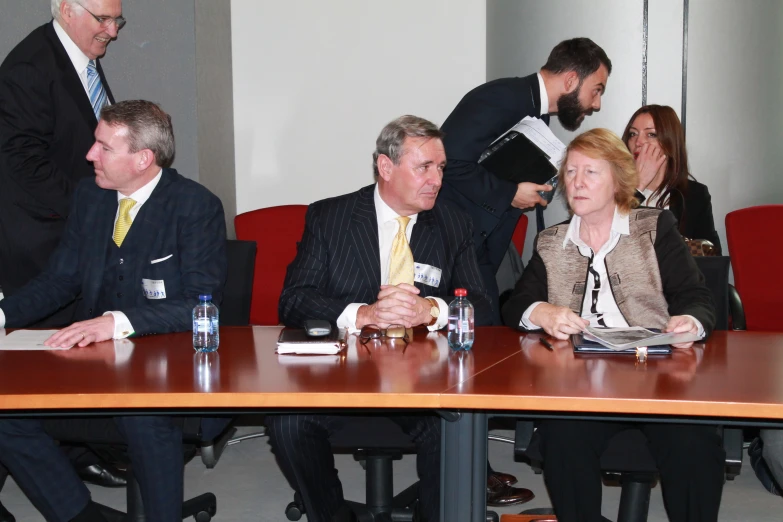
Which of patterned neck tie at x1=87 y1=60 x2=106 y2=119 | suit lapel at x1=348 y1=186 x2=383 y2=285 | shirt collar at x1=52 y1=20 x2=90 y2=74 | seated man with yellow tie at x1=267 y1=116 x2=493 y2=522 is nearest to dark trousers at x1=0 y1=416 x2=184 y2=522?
seated man with yellow tie at x1=267 y1=116 x2=493 y2=522

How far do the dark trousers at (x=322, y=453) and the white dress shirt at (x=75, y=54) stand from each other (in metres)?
1.88

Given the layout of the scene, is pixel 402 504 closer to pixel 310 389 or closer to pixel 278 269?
pixel 310 389

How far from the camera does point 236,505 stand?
12.0 feet

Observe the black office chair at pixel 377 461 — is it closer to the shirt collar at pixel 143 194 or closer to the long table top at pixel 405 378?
the long table top at pixel 405 378

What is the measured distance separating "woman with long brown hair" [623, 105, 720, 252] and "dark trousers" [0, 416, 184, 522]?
2545 millimetres

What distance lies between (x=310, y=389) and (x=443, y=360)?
1.57 feet

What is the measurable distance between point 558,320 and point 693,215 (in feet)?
5.73

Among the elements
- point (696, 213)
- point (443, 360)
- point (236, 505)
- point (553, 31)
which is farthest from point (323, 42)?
point (443, 360)

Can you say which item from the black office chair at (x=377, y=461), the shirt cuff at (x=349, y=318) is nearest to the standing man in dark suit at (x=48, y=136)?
the black office chair at (x=377, y=461)

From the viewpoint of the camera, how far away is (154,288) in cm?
306

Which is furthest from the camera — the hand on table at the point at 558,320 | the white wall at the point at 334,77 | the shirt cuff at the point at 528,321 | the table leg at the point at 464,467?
the white wall at the point at 334,77

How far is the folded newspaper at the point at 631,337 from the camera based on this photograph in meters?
2.58

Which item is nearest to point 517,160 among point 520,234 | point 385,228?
point 385,228

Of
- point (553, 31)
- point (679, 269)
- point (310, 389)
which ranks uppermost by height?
point (553, 31)
